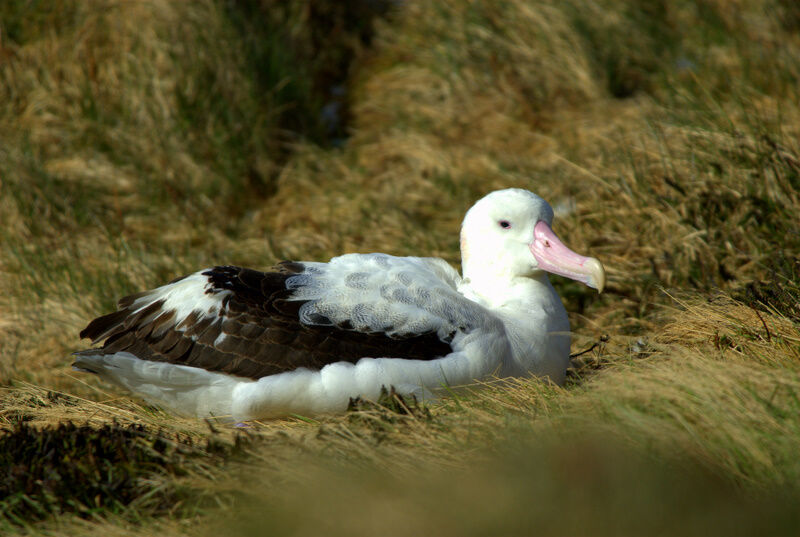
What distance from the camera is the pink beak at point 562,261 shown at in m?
4.08

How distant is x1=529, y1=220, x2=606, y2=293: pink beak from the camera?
408cm

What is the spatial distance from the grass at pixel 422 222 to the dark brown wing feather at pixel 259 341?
282 mm

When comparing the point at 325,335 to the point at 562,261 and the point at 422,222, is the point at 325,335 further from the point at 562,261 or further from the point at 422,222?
the point at 422,222

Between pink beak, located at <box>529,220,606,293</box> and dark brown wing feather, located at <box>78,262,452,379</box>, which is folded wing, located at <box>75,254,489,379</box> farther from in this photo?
pink beak, located at <box>529,220,606,293</box>

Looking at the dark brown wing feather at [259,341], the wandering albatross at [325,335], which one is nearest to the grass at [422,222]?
the wandering albatross at [325,335]

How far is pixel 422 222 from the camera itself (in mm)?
6457

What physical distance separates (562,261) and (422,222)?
242 centimetres

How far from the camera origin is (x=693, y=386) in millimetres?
3035

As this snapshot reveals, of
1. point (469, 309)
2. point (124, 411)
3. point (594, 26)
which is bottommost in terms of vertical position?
point (124, 411)

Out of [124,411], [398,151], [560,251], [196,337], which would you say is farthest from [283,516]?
[398,151]

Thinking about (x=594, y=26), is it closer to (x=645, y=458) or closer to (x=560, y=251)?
(x=560, y=251)

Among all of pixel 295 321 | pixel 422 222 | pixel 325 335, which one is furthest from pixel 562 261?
pixel 422 222

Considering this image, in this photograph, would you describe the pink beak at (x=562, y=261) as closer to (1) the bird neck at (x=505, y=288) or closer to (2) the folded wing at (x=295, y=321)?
(1) the bird neck at (x=505, y=288)

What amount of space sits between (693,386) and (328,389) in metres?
1.50
